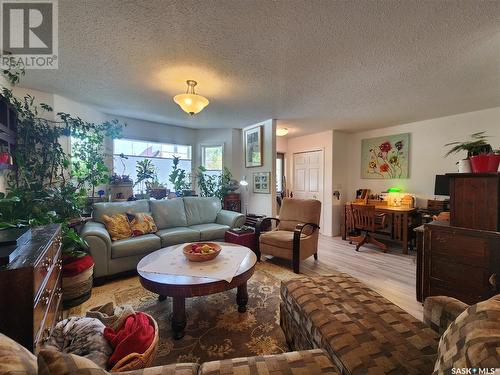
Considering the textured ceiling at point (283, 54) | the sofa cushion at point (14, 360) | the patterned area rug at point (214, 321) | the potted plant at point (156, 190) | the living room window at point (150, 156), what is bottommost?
the patterned area rug at point (214, 321)

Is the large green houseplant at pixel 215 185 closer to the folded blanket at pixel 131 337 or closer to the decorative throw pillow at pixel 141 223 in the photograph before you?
the decorative throw pillow at pixel 141 223

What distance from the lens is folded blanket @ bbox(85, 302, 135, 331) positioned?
4.25ft

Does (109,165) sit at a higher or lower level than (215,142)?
lower

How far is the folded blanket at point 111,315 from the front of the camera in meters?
1.29

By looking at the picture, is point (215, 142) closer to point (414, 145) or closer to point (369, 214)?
point (369, 214)

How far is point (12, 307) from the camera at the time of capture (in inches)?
38.2

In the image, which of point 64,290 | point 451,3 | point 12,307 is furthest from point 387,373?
point 64,290

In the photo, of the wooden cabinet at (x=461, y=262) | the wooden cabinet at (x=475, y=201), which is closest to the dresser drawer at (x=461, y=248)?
the wooden cabinet at (x=461, y=262)

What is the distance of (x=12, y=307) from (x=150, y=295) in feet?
4.89

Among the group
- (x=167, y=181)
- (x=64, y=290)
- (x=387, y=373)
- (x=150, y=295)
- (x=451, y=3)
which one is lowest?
(x=150, y=295)

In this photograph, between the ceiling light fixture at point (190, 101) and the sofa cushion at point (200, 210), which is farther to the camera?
the sofa cushion at point (200, 210)

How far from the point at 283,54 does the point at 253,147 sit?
8.80ft

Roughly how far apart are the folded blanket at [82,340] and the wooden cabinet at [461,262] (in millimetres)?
2552

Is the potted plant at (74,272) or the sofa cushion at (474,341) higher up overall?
the sofa cushion at (474,341)
